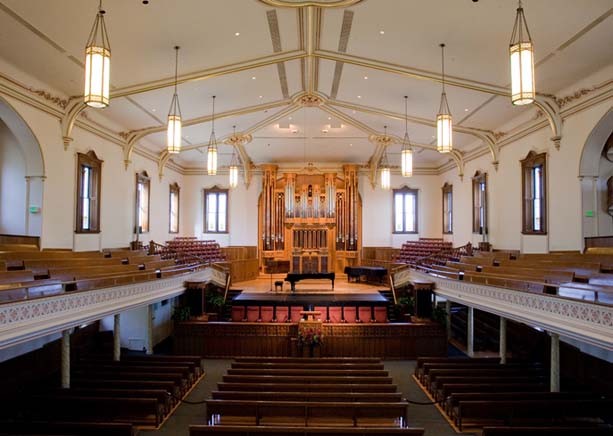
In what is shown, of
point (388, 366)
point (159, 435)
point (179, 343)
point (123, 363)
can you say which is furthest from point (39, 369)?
point (388, 366)

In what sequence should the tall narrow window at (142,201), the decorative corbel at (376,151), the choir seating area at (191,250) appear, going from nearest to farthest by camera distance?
the tall narrow window at (142,201) < the choir seating area at (191,250) < the decorative corbel at (376,151)

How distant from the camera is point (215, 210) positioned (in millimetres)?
20359

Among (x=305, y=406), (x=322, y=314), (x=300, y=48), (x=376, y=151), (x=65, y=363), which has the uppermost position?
(x=300, y=48)

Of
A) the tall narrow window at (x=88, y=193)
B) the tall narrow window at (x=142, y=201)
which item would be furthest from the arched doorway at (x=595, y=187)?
the tall narrow window at (x=142, y=201)

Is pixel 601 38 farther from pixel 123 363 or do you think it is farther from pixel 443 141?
pixel 123 363

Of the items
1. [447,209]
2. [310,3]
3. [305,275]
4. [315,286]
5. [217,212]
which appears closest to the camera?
[310,3]

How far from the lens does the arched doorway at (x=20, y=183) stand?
10.1 m

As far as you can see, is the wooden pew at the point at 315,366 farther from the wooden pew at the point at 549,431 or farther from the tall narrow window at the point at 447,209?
the tall narrow window at the point at 447,209

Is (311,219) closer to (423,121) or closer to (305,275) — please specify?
(305,275)

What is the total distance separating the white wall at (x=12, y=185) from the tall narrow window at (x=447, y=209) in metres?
15.4

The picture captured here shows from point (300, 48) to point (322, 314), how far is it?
7.92 metres

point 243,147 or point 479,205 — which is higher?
point 243,147

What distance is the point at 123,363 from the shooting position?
392 inches

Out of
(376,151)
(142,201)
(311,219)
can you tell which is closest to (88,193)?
(142,201)
